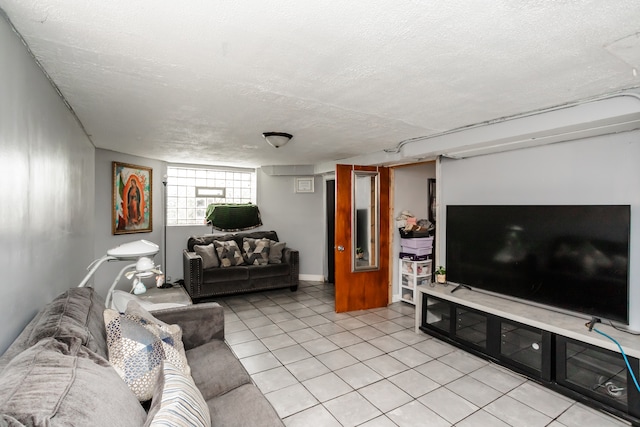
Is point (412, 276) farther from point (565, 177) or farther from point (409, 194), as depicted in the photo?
point (565, 177)

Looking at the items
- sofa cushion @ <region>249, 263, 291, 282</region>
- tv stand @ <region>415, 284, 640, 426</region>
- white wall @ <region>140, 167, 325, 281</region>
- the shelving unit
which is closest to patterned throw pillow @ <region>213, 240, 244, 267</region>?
sofa cushion @ <region>249, 263, 291, 282</region>

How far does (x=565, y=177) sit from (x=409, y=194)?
89.8 inches

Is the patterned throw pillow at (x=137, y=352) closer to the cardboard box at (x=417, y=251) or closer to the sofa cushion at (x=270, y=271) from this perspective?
the sofa cushion at (x=270, y=271)

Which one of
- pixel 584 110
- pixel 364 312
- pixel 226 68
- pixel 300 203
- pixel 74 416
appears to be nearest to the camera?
pixel 74 416

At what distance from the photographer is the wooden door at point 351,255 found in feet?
14.2

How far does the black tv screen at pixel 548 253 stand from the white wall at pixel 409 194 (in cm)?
131

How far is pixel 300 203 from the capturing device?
6227 mm

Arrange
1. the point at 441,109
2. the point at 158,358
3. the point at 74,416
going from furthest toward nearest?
1. the point at 441,109
2. the point at 158,358
3. the point at 74,416

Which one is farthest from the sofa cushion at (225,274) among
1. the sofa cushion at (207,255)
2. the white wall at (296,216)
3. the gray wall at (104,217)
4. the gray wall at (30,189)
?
the gray wall at (30,189)

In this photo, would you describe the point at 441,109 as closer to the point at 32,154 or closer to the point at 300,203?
the point at 32,154

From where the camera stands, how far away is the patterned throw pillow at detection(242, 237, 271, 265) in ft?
17.3

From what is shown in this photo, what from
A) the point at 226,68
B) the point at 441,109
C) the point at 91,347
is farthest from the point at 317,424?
the point at 441,109

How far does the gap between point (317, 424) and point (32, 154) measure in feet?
7.45

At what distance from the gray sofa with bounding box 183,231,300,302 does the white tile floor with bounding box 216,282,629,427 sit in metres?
0.83
